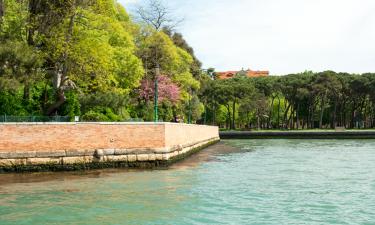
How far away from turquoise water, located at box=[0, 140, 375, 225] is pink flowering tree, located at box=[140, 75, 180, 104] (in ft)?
81.3

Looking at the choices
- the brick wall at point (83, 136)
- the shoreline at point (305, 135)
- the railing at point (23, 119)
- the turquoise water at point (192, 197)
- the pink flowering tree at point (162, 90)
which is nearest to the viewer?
the turquoise water at point (192, 197)

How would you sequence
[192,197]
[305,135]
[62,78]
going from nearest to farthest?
[192,197] → [62,78] → [305,135]

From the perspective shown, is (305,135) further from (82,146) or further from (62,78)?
(82,146)

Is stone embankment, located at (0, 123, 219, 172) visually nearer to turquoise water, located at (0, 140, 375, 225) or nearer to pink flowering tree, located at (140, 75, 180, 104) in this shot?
turquoise water, located at (0, 140, 375, 225)

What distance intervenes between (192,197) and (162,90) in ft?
112

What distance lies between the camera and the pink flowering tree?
48.4 metres

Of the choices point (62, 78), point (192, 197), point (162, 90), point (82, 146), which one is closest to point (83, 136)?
point (82, 146)

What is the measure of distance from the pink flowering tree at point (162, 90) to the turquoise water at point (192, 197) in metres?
24.8

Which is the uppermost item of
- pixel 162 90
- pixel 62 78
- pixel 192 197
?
pixel 162 90

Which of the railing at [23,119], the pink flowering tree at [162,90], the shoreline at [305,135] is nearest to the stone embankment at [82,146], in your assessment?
the railing at [23,119]

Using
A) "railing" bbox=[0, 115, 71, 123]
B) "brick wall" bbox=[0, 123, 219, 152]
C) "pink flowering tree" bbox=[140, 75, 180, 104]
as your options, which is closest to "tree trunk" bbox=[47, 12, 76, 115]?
"railing" bbox=[0, 115, 71, 123]

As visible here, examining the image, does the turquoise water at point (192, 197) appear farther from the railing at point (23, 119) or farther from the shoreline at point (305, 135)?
the shoreline at point (305, 135)

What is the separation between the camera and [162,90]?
4969 centimetres

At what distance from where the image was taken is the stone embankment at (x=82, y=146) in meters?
22.6
